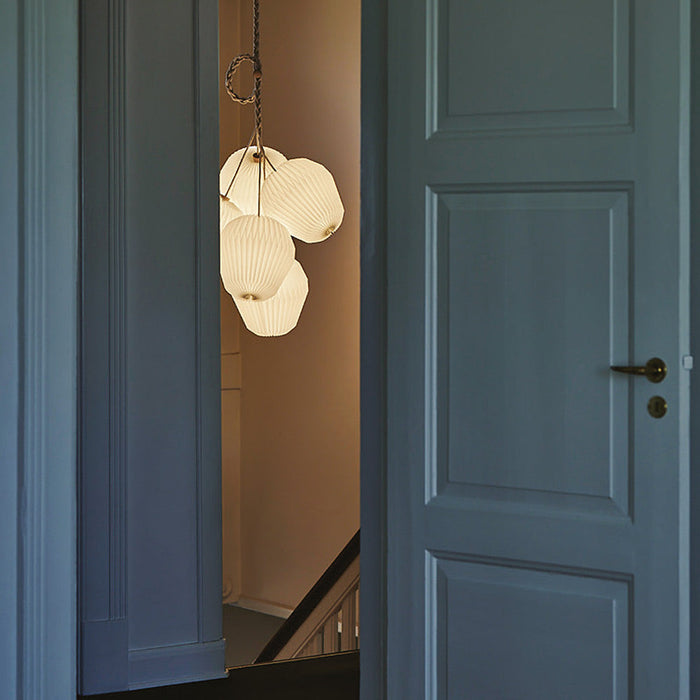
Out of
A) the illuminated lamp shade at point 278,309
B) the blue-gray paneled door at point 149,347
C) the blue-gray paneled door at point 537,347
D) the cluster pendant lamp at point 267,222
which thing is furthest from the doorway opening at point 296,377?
the blue-gray paneled door at point 537,347

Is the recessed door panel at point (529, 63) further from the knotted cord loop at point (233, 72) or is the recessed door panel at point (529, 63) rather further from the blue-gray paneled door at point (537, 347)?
the knotted cord loop at point (233, 72)

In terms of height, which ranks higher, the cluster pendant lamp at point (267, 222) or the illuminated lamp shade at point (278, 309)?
the cluster pendant lamp at point (267, 222)

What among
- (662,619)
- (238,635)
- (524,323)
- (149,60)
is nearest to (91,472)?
(149,60)

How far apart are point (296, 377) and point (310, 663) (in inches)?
99.4

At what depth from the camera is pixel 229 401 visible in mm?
5660

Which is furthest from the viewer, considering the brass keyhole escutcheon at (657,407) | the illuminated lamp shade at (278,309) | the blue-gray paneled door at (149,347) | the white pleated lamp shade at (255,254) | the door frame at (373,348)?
the illuminated lamp shade at (278,309)

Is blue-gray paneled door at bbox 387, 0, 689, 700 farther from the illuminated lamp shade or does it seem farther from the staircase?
the illuminated lamp shade

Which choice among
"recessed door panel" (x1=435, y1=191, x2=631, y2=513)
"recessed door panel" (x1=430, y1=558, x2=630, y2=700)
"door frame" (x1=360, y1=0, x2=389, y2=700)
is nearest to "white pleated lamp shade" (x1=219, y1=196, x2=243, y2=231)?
"door frame" (x1=360, y1=0, x2=389, y2=700)

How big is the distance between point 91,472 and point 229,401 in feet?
9.44

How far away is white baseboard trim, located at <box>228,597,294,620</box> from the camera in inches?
215

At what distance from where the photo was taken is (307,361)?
5.38m

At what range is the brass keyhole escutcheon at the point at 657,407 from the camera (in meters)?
Answer: 1.77

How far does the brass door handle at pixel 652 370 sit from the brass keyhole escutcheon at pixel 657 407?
0.11 ft

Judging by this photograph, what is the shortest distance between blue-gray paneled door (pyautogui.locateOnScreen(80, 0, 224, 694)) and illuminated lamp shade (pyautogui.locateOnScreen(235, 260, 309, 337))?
68cm
